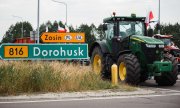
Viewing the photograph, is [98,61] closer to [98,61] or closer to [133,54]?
[98,61]

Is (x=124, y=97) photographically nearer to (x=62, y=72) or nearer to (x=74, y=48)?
(x=62, y=72)

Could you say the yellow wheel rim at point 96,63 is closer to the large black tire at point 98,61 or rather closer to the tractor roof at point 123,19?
the large black tire at point 98,61

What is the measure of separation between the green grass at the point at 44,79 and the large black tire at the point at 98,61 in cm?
246

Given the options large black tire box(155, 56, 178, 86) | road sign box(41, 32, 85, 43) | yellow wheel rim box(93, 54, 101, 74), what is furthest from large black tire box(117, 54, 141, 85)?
road sign box(41, 32, 85, 43)

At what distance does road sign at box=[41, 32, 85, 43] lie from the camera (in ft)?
103

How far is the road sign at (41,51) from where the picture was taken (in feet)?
59.3

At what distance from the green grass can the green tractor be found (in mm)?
1104

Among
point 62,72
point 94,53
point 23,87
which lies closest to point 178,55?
point 94,53

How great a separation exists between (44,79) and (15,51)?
123 inches

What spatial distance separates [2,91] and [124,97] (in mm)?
4168

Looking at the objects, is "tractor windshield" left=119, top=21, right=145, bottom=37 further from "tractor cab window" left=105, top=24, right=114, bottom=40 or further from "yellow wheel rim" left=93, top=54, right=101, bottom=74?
"yellow wheel rim" left=93, top=54, right=101, bottom=74

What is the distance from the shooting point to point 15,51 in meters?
18.2

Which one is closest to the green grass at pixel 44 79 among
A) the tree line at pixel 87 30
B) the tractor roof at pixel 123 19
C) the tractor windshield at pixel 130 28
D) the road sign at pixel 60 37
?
the tractor windshield at pixel 130 28

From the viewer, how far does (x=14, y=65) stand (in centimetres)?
1694
